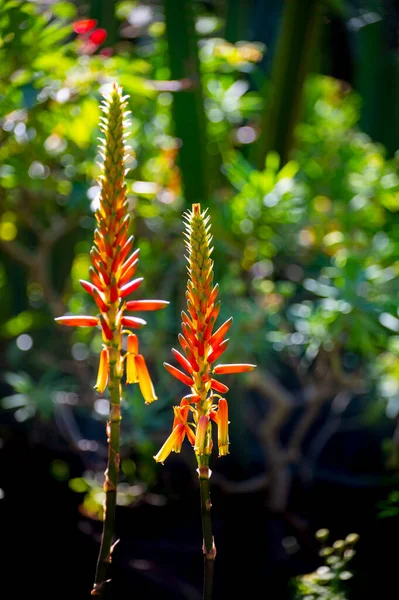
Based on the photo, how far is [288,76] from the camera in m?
1.77

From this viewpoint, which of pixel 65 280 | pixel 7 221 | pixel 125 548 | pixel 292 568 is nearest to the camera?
pixel 292 568

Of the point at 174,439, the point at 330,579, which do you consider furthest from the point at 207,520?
the point at 330,579

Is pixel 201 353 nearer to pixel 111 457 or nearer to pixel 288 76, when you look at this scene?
pixel 111 457

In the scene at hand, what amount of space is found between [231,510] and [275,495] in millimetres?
110

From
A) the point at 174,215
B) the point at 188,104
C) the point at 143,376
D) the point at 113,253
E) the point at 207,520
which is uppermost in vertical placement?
the point at 188,104

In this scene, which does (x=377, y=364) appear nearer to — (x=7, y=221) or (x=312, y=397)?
(x=312, y=397)

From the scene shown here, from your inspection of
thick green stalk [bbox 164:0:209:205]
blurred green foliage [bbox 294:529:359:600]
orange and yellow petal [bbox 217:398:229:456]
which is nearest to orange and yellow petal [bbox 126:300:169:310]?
orange and yellow petal [bbox 217:398:229:456]

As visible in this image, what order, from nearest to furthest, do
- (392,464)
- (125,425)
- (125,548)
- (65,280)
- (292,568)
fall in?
(292,568) < (125,548) < (392,464) < (125,425) < (65,280)

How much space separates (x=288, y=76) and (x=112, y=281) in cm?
132

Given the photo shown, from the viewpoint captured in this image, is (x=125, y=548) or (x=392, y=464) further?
(x=392, y=464)

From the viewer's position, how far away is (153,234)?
67.2 inches

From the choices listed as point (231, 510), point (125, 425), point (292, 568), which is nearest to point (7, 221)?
point (125, 425)

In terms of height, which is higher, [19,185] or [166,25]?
[166,25]

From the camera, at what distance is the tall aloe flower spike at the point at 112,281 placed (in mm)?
589
